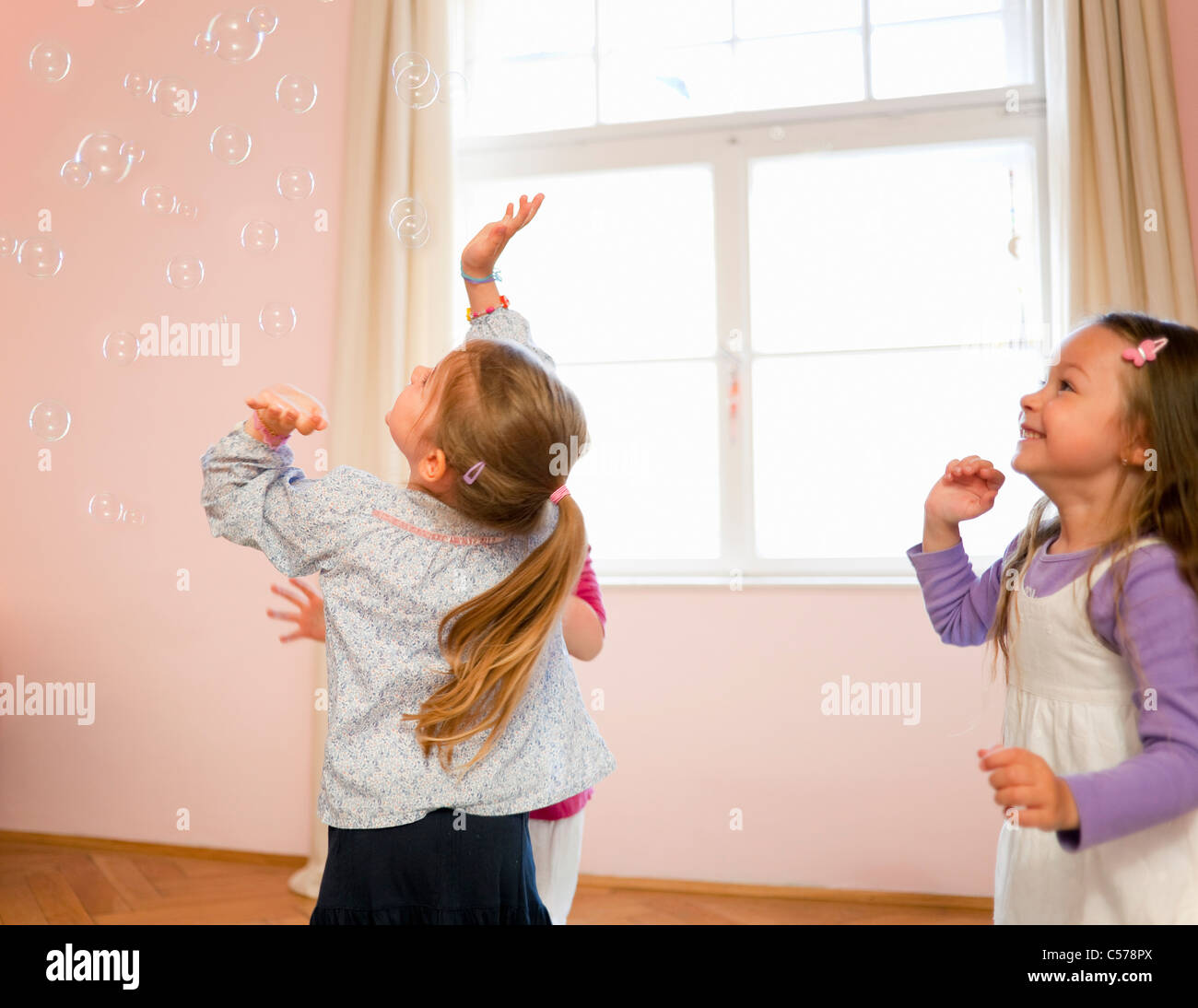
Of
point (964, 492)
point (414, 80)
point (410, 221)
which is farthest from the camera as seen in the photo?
point (414, 80)

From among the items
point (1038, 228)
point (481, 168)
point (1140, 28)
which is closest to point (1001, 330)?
point (1038, 228)

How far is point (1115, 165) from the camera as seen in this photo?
2664 mm

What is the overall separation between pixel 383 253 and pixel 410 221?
447mm

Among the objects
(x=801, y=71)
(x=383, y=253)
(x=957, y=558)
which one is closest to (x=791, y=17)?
(x=801, y=71)

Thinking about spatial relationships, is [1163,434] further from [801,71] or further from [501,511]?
[801,71]

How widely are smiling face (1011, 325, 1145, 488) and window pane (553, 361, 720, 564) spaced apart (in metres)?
1.85

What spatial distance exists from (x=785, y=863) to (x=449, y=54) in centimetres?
240

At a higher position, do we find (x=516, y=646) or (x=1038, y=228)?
(x=1038, y=228)

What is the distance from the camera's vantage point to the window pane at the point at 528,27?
10.3 feet

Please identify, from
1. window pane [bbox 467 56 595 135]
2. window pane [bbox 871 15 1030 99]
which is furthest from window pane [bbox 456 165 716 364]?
window pane [bbox 871 15 1030 99]

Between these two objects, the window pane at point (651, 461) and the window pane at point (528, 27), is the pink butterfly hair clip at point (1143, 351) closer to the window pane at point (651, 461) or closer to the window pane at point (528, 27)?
the window pane at point (651, 461)

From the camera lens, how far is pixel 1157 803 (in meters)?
0.99

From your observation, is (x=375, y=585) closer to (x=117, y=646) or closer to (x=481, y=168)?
(x=481, y=168)

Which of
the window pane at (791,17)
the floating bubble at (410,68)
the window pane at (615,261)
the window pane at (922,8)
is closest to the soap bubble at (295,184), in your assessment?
the floating bubble at (410,68)
